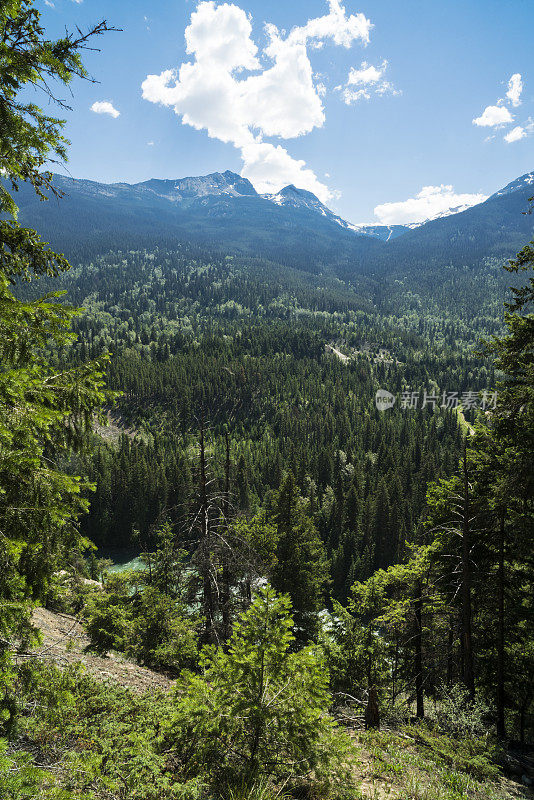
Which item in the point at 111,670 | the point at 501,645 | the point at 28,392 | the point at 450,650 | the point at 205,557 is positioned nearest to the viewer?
the point at 28,392

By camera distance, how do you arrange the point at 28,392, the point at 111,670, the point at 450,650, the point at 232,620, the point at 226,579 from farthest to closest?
the point at 450,650, the point at 232,620, the point at 226,579, the point at 111,670, the point at 28,392

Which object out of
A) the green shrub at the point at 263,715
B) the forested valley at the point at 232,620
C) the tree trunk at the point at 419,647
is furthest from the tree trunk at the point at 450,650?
the green shrub at the point at 263,715

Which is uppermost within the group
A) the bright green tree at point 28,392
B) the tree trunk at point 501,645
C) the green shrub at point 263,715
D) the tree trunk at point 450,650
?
the bright green tree at point 28,392

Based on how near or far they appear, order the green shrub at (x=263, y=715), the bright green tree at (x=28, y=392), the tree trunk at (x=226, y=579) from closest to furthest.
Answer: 1. the bright green tree at (x=28, y=392)
2. the green shrub at (x=263, y=715)
3. the tree trunk at (x=226, y=579)

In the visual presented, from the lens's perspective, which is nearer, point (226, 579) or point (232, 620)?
point (226, 579)

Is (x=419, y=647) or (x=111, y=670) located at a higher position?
(x=111, y=670)

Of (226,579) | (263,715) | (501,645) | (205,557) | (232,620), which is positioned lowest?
(232,620)

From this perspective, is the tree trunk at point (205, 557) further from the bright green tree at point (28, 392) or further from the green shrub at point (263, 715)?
the bright green tree at point (28, 392)

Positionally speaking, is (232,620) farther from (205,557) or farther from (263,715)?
(263,715)

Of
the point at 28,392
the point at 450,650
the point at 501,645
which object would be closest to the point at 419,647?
the point at 450,650

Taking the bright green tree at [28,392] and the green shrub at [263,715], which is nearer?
the bright green tree at [28,392]

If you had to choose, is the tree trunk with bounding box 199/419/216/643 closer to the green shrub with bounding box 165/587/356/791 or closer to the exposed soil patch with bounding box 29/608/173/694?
the exposed soil patch with bounding box 29/608/173/694

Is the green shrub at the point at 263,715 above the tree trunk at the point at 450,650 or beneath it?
above

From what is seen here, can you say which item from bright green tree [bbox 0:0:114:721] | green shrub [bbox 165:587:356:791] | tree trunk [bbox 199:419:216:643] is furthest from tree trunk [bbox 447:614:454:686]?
bright green tree [bbox 0:0:114:721]
